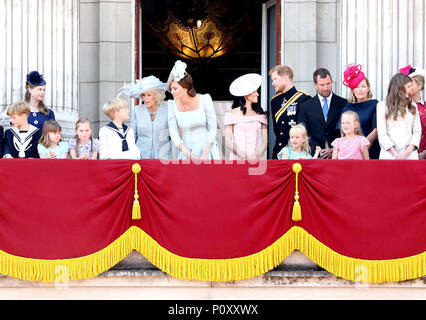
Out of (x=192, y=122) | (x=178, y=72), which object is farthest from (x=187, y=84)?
(x=192, y=122)

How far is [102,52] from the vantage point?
10.4 m

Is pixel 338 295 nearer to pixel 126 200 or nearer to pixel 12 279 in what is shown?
pixel 126 200

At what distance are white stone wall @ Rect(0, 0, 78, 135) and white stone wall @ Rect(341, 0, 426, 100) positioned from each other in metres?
4.06

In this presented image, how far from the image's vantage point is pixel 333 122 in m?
8.40

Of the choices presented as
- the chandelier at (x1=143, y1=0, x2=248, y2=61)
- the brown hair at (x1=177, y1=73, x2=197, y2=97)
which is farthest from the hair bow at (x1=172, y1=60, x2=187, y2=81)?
the chandelier at (x1=143, y1=0, x2=248, y2=61)

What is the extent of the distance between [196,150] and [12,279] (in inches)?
97.7

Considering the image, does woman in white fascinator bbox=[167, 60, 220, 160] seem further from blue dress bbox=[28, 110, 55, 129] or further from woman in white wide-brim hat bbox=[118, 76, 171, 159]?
blue dress bbox=[28, 110, 55, 129]

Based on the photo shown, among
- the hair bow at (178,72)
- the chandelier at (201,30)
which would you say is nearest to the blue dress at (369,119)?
the hair bow at (178,72)

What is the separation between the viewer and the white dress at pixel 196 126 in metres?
7.97

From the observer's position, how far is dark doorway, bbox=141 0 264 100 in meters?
14.5

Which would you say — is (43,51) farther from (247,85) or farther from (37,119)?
(247,85)
